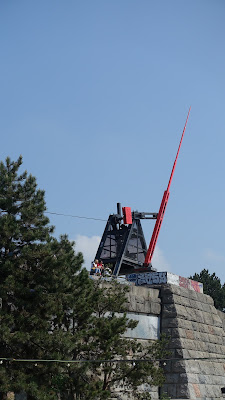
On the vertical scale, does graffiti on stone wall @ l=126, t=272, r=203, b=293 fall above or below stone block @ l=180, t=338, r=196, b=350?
above

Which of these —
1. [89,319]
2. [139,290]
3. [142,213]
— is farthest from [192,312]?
[89,319]

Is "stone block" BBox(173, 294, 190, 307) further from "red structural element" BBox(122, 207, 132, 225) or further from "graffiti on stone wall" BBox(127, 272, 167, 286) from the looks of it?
"red structural element" BBox(122, 207, 132, 225)

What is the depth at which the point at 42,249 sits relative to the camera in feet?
61.5

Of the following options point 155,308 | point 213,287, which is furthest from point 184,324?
point 213,287

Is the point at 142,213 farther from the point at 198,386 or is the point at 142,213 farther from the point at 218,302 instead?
the point at 218,302

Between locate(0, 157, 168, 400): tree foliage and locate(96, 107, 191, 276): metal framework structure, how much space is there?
11.3m

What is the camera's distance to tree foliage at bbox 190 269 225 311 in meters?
55.3

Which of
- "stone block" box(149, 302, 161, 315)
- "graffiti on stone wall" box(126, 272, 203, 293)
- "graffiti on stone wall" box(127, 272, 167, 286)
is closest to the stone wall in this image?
"stone block" box(149, 302, 161, 315)

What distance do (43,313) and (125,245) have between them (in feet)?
45.3

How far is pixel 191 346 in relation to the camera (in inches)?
1063

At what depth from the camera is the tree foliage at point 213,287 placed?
5532 cm

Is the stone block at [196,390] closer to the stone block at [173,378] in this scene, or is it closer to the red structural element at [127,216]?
the stone block at [173,378]

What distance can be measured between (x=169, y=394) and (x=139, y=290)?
479cm

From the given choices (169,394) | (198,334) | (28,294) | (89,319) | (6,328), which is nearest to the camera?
(6,328)
